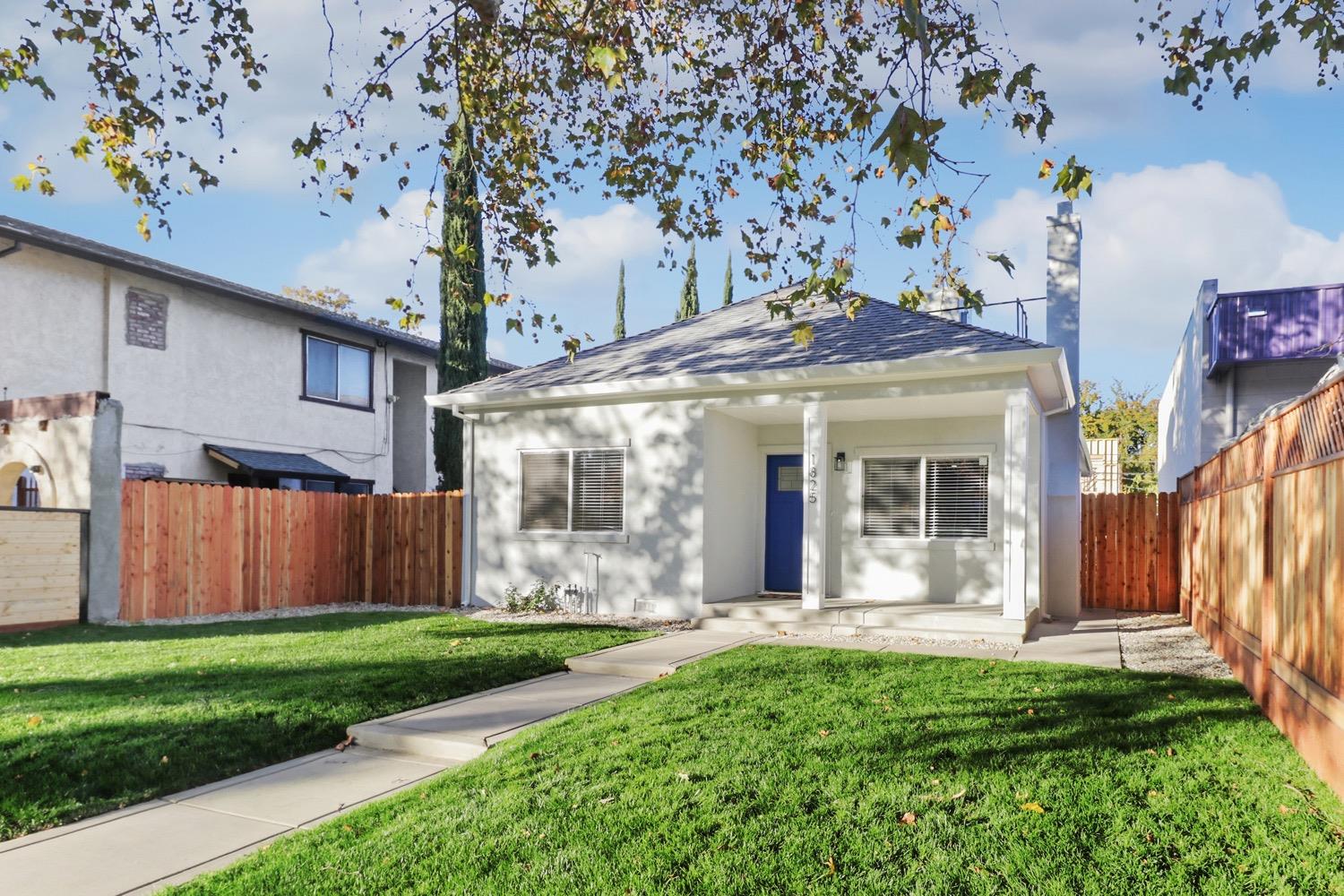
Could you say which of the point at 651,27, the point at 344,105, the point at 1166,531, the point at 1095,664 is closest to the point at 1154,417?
the point at 1166,531

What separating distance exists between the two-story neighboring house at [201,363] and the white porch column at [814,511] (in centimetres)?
1174

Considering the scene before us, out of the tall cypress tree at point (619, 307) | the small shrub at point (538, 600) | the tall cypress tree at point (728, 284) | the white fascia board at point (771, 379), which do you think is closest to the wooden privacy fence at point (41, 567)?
the white fascia board at point (771, 379)

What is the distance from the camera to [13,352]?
575 inches

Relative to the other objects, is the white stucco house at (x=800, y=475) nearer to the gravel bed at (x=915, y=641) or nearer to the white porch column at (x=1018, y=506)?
the white porch column at (x=1018, y=506)

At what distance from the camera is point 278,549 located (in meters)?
14.3

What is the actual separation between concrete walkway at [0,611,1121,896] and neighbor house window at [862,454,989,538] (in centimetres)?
352

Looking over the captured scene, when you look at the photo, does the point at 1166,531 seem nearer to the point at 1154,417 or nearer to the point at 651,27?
the point at 651,27

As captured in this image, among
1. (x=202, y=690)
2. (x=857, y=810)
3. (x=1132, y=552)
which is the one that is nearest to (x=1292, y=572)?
(x=857, y=810)

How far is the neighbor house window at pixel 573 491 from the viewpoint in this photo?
1282 cm

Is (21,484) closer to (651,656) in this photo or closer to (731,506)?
(731,506)

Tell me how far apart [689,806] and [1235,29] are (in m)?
6.51

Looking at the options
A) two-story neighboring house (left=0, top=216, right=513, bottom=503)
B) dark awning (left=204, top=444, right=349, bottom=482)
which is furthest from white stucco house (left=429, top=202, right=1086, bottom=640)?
two-story neighboring house (left=0, top=216, right=513, bottom=503)

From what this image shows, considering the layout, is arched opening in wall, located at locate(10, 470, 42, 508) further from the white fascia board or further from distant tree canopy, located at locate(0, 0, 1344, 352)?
distant tree canopy, located at locate(0, 0, 1344, 352)

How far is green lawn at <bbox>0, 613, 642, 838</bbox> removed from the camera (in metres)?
5.29
